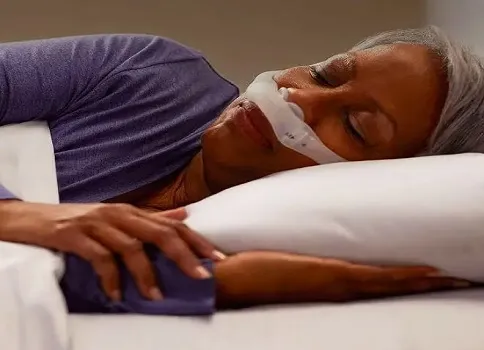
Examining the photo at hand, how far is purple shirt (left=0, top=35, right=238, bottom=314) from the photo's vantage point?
1.18 m

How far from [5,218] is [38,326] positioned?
21 centimetres

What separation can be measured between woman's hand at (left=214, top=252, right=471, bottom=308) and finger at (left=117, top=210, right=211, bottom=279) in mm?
27

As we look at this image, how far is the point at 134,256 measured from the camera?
2.84ft

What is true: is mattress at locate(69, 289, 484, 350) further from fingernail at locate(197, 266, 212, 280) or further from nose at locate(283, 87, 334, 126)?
nose at locate(283, 87, 334, 126)

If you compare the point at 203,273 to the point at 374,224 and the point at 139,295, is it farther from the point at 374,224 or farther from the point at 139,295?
the point at 374,224

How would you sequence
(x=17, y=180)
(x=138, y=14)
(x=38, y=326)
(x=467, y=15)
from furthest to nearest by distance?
(x=138, y=14), (x=467, y=15), (x=17, y=180), (x=38, y=326)

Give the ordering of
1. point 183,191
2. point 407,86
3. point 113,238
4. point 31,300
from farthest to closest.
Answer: point 183,191 < point 407,86 < point 113,238 < point 31,300

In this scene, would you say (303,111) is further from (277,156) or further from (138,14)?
(138,14)

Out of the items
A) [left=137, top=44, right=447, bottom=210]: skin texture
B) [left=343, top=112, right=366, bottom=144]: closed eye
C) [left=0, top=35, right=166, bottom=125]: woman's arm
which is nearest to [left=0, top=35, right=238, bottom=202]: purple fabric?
[left=0, top=35, right=166, bottom=125]: woman's arm

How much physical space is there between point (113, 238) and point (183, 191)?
42 centimetres

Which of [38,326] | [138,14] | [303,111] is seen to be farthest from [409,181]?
[138,14]

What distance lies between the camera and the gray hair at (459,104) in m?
1.18

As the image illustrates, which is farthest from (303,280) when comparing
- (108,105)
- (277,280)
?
(108,105)

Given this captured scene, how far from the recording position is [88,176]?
1.21m
